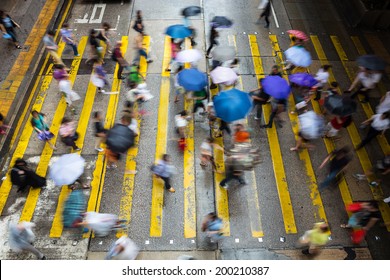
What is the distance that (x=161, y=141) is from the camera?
405 inches

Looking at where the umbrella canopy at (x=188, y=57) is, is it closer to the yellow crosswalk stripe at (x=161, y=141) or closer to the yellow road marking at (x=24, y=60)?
the yellow crosswalk stripe at (x=161, y=141)

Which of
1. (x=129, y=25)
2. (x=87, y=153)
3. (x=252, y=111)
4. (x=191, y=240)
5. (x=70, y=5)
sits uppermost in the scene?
(x=70, y=5)

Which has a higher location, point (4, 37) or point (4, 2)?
point (4, 2)

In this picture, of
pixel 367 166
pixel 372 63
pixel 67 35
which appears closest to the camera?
pixel 367 166

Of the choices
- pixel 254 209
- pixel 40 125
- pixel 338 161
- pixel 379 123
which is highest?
pixel 40 125

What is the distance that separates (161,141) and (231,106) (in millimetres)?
2891

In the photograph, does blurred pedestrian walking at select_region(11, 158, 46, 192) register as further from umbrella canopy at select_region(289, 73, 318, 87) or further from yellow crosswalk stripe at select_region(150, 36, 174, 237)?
umbrella canopy at select_region(289, 73, 318, 87)

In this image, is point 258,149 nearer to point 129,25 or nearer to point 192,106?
point 192,106

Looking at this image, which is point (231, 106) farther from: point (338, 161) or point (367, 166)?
point (367, 166)

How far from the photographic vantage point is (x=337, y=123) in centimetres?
941

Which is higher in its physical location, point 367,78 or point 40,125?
point 367,78

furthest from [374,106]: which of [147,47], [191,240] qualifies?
[147,47]

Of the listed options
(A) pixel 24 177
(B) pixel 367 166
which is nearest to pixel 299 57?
(B) pixel 367 166

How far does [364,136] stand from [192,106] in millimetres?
6155
